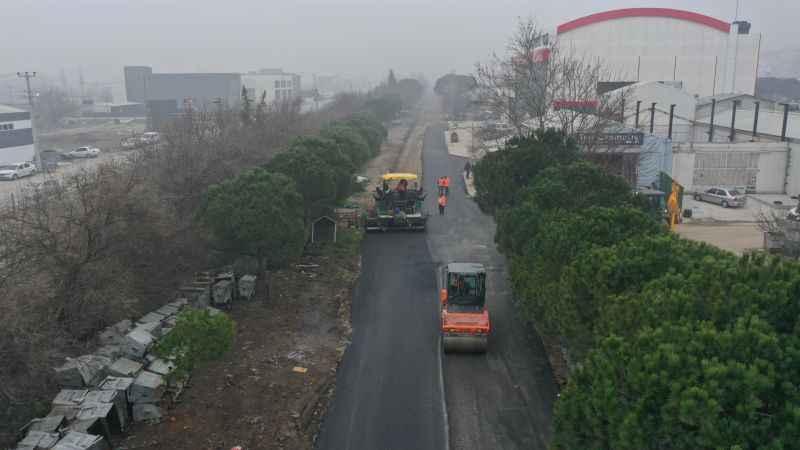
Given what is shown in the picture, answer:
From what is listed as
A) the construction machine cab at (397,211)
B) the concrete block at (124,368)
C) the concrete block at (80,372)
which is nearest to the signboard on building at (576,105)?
the construction machine cab at (397,211)

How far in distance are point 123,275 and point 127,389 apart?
160 inches

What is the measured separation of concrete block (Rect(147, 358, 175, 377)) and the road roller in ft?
21.0

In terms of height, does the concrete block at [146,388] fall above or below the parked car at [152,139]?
below

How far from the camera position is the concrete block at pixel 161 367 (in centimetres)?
1270

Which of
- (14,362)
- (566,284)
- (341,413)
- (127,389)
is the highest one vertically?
(566,284)

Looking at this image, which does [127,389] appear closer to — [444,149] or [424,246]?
[424,246]

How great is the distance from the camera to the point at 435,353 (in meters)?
15.7

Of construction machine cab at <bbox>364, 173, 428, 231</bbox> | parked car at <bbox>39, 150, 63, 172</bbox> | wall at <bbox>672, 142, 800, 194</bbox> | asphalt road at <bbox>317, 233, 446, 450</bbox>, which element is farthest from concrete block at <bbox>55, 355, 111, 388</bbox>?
parked car at <bbox>39, 150, 63, 172</bbox>

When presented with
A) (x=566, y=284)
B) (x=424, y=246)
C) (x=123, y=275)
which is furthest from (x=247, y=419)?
(x=424, y=246)

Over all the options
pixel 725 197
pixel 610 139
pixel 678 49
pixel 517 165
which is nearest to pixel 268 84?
pixel 678 49

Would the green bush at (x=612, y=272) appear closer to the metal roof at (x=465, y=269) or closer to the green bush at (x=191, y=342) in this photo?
the metal roof at (x=465, y=269)

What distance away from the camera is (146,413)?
1212cm

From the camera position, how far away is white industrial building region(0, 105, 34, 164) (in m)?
53.8

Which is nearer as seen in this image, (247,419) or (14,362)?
(14,362)
